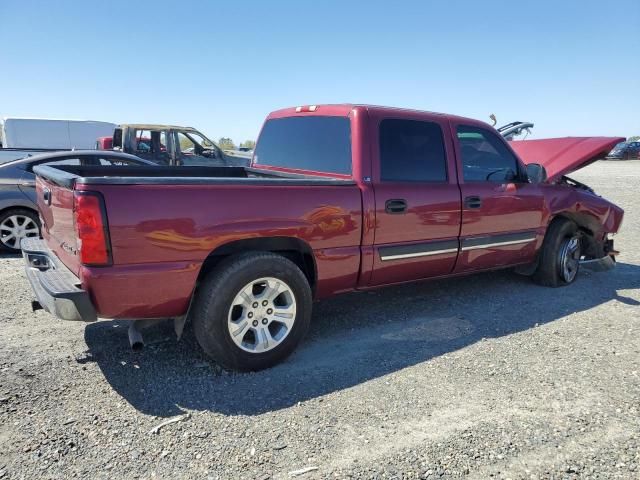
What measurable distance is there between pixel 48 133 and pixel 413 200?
68.7 feet

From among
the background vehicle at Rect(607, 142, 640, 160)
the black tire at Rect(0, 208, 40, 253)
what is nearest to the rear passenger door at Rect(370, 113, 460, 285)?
the black tire at Rect(0, 208, 40, 253)

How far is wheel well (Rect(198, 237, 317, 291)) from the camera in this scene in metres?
3.27

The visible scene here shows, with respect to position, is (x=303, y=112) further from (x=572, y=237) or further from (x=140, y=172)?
(x=572, y=237)

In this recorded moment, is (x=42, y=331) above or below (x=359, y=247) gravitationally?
below

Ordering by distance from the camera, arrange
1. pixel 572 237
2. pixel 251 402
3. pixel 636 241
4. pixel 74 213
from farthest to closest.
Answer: pixel 636 241, pixel 572 237, pixel 251 402, pixel 74 213

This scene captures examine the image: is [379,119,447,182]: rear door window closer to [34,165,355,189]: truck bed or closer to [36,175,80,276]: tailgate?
[34,165,355,189]: truck bed

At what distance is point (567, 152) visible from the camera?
18.2ft

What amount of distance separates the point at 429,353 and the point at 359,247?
989 mm

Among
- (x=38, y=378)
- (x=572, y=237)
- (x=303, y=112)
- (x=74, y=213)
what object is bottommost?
(x=38, y=378)

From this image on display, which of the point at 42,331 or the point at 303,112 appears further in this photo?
the point at 303,112

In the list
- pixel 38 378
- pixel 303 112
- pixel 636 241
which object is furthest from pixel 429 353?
pixel 636 241

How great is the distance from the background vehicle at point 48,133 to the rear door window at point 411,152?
63.8ft

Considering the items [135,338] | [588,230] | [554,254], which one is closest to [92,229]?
[135,338]

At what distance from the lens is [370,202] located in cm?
373
